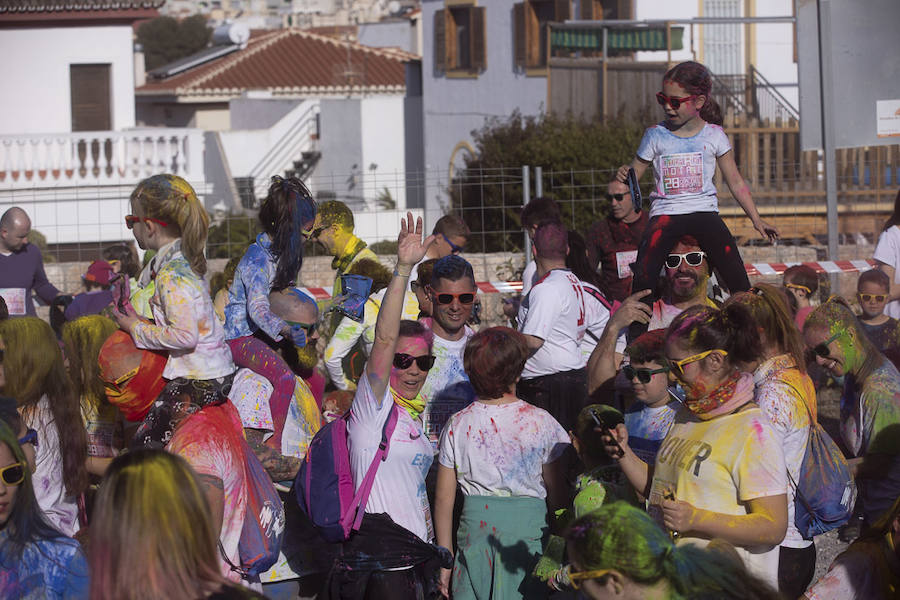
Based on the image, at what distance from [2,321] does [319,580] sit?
1.98m

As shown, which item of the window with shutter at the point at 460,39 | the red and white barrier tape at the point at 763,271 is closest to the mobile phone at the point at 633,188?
the red and white barrier tape at the point at 763,271

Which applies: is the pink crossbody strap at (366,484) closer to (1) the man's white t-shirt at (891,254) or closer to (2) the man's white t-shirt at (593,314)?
(2) the man's white t-shirt at (593,314)

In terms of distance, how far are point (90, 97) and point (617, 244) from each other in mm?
22395

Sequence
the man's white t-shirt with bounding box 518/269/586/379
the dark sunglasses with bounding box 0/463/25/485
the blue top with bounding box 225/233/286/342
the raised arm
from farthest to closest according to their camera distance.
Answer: the man's white t-shirt with bounding box 518/269/586/379, the blue top with bounding box 225/233/286/342, the raised arm, the dark sunglasses with bounding box 0/463/25/485

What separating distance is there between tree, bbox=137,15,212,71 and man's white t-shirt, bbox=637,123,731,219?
63314mm

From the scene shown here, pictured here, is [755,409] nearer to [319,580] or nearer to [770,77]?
[319,580]

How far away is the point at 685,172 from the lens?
611 centimetres

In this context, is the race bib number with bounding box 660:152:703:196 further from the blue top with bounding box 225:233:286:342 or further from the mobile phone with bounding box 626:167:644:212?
the blue top with bounding box 225:233:286:342

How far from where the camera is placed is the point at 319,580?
5512 mm

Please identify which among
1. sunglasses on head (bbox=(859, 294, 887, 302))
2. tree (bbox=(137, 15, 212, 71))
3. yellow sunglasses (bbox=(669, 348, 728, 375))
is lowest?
yellow sunglasses (bbox=(669, 348, 728, 375))

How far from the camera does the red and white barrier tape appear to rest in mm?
10516

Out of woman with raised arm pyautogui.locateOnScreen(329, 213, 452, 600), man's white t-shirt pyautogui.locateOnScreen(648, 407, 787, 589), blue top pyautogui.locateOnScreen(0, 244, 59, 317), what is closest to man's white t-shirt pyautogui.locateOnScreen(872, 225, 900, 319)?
woman with raised arm pyautogui.locateOnScreen(329, 213, 452, 600)

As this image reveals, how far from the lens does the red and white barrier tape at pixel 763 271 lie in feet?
34.5

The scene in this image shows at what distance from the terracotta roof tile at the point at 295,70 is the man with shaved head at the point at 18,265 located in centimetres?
2772
